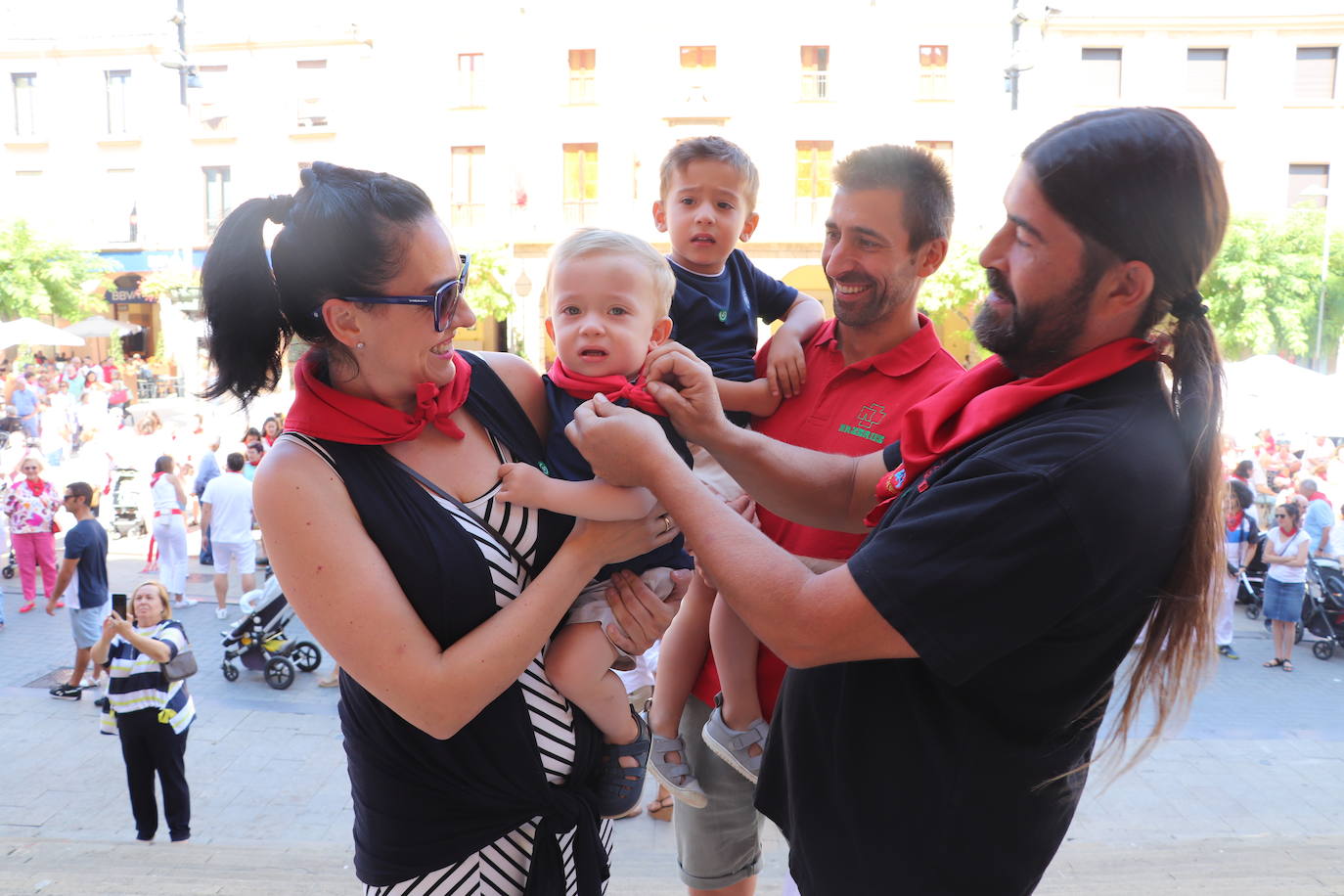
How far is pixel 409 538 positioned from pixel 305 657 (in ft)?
25.0

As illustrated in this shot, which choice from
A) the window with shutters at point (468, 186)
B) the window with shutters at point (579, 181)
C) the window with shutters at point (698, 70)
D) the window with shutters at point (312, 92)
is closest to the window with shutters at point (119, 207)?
the window with shutters at point (312, 92)

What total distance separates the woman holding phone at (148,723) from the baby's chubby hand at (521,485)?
4704 mm

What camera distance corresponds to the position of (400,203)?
5.66 ft

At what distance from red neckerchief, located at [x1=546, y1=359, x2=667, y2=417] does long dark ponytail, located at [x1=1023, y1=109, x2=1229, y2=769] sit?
87 cm

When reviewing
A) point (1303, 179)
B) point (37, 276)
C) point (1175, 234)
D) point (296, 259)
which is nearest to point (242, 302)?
point (296, 259)

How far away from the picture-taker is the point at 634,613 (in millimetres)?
1969

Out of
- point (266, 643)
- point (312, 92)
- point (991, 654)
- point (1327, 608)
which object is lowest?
point (1327, 608)

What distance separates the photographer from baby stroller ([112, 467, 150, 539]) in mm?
13055

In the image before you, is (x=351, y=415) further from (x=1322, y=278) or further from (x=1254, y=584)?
(x=1322, y=278)

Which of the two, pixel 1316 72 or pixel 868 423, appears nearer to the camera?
pixel 868 423

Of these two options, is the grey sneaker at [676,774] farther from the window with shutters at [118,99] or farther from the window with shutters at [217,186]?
the window with shutters at [118,99]

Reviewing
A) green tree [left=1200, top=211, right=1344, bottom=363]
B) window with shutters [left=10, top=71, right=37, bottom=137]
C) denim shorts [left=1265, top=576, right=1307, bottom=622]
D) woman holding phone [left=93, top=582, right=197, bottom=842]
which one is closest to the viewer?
woman holding phone [left=93, top=582, right=197, bottom=842]

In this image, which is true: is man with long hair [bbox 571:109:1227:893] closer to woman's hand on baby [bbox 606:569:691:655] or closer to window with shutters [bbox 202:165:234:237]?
woman's hand on baby [bbox 606:569:691:655]

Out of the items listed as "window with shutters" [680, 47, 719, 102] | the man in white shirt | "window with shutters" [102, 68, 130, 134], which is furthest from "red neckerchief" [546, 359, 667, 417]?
"window with shutters" [102, 68, 130, 134]
